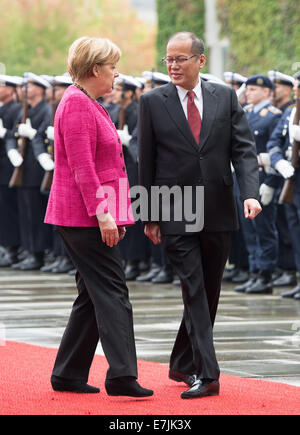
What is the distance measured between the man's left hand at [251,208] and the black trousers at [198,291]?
21 centimetres

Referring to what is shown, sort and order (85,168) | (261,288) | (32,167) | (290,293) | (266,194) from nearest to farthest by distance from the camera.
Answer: (85,168) → (290,293) → (261,288) → (266,194) → (32,167)

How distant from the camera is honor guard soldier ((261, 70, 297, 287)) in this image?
12.2m

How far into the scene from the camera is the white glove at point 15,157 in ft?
47.8

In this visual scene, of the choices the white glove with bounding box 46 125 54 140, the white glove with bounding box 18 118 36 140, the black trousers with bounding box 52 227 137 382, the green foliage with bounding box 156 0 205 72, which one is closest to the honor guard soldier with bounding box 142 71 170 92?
the white glove with bounding box 46 125 54 140

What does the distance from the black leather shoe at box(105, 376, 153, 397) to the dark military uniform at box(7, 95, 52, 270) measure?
8609 millimetres

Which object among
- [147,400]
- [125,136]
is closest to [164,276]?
[125,136]

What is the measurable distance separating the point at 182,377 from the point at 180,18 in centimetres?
2282

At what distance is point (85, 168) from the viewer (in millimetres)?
5914

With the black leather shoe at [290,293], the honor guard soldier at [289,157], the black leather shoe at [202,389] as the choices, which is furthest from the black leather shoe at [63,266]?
the black leather shoe at [202,389]

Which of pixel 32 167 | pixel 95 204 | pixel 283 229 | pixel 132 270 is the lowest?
pixel 132 270

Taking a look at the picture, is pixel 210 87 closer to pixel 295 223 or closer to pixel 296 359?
pixel 296 359

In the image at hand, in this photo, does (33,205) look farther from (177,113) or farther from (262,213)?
(177,113)

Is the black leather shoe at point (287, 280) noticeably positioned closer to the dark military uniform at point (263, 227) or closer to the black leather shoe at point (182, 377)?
the dark military uniform at point (263, 227)

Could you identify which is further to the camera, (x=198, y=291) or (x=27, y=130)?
A: (x=27, y=130)
